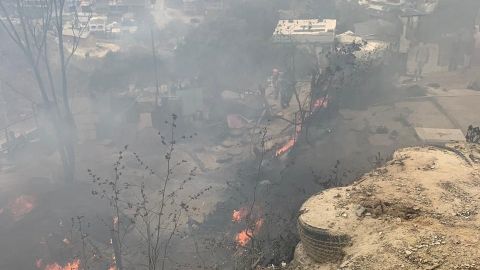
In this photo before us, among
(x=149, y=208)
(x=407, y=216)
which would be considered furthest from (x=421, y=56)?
(x=407, y=216)

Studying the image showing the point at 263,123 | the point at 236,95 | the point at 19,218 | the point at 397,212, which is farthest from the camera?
the point at 236,95

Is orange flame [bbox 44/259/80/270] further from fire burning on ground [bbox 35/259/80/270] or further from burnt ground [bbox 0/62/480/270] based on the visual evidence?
burnt ground [bbox 0/62/480/270]

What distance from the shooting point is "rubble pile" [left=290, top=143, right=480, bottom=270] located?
771 cm

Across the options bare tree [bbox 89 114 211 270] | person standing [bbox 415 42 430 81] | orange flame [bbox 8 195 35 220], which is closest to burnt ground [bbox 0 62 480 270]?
orange flame [bbox 8 195 35 220]

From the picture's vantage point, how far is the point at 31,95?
3903cm

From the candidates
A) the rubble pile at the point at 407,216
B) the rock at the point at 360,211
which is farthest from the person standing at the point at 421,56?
the rock at the point at 360,211

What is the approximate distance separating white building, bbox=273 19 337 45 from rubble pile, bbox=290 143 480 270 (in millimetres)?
22628

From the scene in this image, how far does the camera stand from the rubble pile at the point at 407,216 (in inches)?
304

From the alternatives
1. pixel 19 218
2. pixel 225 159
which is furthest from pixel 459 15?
pixel 19 218

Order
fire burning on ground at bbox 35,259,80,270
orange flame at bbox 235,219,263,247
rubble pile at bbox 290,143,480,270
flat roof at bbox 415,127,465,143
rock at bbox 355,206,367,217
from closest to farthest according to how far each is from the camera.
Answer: rubble pile at bbox 290,143,480,270
rock at bbox 355,206,367,217
fire burning on ground at bbox 35,259,80,270
orange flame at bbox 235,219,263,247
flat roof at bbox 415,127,465,143

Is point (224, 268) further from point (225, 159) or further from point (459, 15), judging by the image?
point (459, 15)

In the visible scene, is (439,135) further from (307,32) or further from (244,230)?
(307,32)

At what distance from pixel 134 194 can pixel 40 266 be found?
20.4ft

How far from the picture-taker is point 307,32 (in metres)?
34.7
